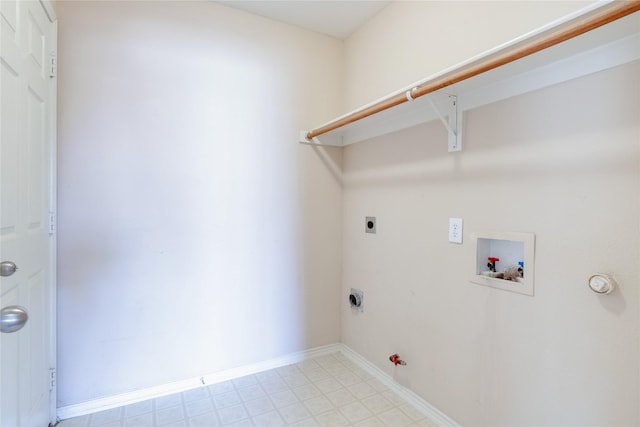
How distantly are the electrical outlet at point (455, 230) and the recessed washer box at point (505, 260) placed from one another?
0.07 meters

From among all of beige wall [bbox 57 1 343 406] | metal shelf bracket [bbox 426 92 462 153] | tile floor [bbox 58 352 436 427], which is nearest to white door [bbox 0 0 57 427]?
beige wall [bbox 57 1 343 406]

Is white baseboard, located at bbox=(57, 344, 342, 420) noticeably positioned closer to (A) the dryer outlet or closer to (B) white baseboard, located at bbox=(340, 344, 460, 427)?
(B) white baseboard, located at bbox=(340, 344, 460, 427)

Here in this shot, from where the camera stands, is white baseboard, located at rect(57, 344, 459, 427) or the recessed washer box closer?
the recessed washer box

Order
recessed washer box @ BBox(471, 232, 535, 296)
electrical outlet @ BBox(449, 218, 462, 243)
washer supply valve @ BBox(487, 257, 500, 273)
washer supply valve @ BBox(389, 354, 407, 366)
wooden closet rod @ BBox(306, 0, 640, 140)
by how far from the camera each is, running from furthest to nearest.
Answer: washer supply valve @ BBox(389, 354, 407, 366) → electrical outlet @ BBox(449, 218, 462, 243) → washer supply valve @ BBox(487, 257, 500, 273) → recessed washer box @ BBox(471, 232, 535, 296) → wooden closet rod @ BBox(306, 0, 640, 140)

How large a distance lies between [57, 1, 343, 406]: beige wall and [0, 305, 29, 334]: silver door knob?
91cm

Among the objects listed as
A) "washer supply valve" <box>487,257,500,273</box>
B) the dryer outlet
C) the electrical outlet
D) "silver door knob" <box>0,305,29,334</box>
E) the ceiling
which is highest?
the ceiling

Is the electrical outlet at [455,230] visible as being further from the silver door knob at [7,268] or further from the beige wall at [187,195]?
the silver door knob at [7,268]

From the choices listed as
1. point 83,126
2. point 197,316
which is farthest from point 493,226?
point 83,126

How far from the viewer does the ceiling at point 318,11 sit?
6.57 feet

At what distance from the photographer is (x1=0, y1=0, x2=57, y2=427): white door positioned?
1.06 m

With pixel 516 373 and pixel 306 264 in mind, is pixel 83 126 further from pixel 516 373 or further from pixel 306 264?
pixel 516 373

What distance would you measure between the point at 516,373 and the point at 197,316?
169cm

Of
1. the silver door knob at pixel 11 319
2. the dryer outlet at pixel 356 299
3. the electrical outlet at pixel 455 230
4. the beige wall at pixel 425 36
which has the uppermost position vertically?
the beige wall at pixel 425 36

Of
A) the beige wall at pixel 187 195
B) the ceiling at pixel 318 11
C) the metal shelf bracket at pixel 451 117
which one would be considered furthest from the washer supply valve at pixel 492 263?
the ceiling at pixel 318 11
